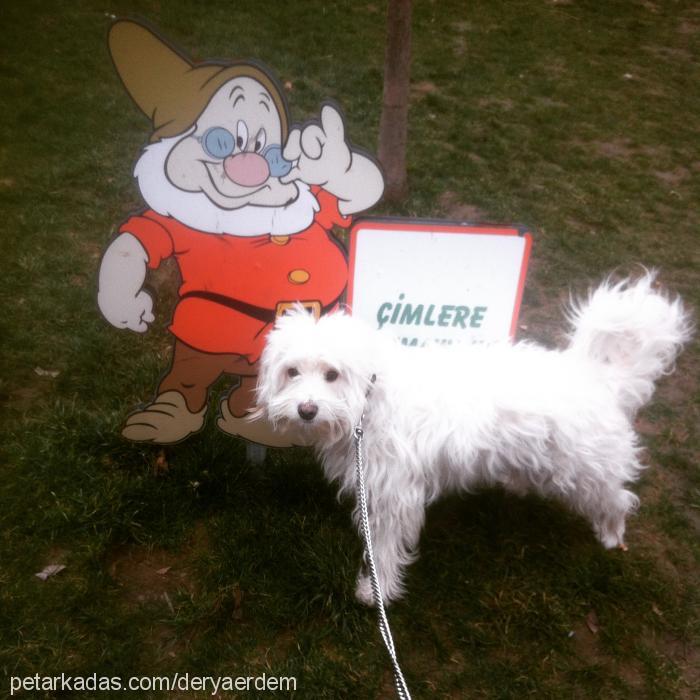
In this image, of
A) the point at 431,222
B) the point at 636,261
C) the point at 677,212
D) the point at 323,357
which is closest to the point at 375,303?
the point at 431,222

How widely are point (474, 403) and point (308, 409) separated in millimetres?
697

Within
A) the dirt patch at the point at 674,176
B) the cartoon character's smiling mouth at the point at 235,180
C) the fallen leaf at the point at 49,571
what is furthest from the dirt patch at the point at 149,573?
the dirt patch at the point at 674,176

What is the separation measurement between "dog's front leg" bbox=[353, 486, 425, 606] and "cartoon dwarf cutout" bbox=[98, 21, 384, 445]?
1.87ft

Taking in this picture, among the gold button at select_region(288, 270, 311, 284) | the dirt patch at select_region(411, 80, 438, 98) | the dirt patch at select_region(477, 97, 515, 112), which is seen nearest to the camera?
the gold button at select_region(288, 270, 311, 284)

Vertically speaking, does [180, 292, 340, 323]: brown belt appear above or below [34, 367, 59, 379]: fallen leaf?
above

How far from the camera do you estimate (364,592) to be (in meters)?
2.72

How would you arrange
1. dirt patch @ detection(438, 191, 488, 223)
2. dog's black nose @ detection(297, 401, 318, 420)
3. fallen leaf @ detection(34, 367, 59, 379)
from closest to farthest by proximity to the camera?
1. dog's black nose @ detection(297, 401, 318, 420)
2. fallen leaf @ detection(34, 367, 59, 379)
3. dirt patch @ detection(438, 191, 488, 223)

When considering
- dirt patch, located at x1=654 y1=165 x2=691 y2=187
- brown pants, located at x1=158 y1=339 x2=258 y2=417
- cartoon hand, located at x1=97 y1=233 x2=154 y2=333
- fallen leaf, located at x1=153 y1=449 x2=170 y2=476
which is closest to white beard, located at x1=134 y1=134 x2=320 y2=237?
cartoon hand, located at x1=97 y1=233 x2=154 y2=333

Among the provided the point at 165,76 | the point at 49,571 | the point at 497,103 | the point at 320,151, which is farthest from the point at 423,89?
the point at 49,571

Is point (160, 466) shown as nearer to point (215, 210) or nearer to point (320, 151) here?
point (215, 210)

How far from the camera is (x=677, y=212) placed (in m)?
5.44

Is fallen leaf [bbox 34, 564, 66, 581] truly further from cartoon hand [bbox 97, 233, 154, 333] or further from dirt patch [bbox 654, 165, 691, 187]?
dirt patch [bbox 654, 165, 691, 187]

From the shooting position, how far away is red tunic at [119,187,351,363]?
2500 mm

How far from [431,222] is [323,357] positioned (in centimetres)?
91
